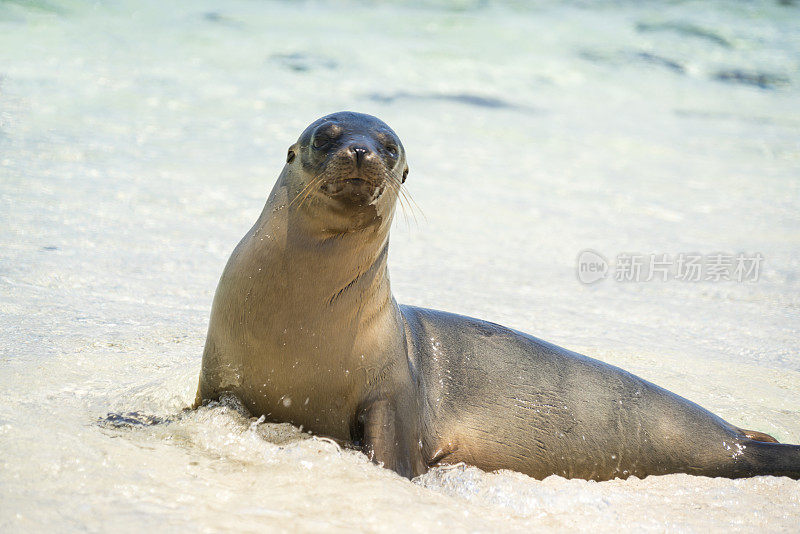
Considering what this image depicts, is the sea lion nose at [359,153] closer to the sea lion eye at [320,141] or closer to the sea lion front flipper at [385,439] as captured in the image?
the sea lion eye at [320,141]

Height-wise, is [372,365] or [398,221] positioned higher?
[372,365]

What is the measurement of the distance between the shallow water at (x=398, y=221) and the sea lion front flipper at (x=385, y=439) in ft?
0.25

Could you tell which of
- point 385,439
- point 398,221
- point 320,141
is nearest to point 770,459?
point 385,439

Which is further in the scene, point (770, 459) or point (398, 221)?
point (398, 221)

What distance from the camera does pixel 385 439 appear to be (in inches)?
114

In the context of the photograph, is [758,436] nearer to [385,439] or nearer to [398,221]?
[385,439]

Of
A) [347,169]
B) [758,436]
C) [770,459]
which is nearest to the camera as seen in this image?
[347,169]

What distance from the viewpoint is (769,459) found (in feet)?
11.7

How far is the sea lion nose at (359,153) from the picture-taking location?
2799 millimetres

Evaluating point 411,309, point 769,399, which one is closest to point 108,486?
point 411,309

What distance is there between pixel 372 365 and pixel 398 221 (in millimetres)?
4569

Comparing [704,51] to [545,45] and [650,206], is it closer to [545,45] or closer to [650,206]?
[545,45]

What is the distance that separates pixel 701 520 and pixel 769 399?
1.67 meters

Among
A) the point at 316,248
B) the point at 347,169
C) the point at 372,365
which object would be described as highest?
the point at 347,169
